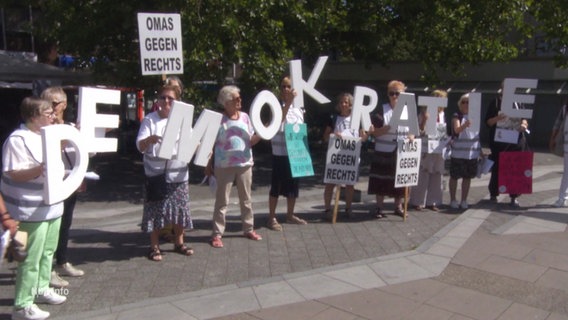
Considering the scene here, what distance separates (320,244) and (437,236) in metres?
1.37

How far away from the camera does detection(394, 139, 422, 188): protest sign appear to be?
7070mm

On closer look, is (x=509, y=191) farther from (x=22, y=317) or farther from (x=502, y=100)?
(x=22, y=317)

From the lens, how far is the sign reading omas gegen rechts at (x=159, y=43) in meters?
5.82

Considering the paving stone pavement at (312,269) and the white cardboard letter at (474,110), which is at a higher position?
the white cardboard letter at (474,110)

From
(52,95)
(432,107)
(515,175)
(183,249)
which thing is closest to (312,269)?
(183,249)

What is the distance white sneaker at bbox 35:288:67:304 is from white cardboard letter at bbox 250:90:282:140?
257cm

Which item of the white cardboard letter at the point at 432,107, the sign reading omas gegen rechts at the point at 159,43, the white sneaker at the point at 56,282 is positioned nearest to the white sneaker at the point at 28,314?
the white sneaker at the point at 56,282

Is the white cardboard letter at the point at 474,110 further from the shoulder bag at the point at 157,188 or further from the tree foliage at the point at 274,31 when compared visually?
the shoulder bag at the point at 157,188

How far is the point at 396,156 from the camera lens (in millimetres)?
7184

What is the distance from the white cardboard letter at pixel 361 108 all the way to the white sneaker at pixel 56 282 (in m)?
3.63

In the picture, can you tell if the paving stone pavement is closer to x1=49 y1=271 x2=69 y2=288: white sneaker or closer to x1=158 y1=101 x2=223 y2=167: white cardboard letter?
x1=49 y1=271 x2=69 y2=288: white sneaker

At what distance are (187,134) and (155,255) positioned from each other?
127 cm

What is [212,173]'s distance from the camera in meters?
6.35

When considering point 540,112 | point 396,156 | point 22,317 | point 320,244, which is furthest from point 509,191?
point 540,112
